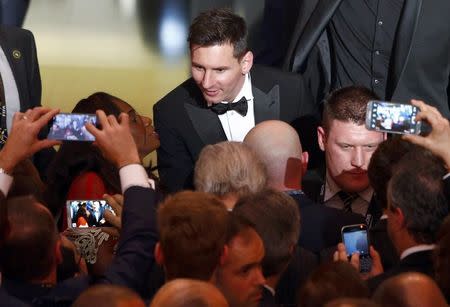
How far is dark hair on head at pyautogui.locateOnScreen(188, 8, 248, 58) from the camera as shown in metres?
5.29

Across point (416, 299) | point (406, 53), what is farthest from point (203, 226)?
point (406, 53)

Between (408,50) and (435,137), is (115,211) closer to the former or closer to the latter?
(435,137)

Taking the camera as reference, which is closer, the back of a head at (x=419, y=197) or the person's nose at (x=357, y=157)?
the back of a head at (x=419, y=197)

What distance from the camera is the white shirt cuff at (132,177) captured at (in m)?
3.62

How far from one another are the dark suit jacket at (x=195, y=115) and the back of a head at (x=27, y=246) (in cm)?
179

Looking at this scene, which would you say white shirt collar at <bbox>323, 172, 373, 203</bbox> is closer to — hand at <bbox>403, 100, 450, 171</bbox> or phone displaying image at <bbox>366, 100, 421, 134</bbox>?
phone displaying image at <bbox>366, 100, 421, 134</bbox>

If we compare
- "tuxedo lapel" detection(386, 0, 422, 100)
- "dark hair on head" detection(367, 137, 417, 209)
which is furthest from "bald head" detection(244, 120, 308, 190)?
"tuxedo lapel" detection(386, 0, 422, 100)

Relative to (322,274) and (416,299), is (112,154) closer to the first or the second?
(322,274)

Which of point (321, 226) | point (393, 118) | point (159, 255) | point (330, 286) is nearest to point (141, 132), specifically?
point (321, 226)

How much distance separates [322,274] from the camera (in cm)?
310

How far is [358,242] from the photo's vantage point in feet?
13.1

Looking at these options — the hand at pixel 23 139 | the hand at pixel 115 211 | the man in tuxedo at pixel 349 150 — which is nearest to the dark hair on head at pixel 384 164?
the man in tuxedo at pixel 349 150

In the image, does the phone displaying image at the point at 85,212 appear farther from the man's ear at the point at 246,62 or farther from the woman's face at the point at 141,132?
the man's ear at the point at 246,62

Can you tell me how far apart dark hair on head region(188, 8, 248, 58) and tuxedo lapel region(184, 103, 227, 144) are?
1.01 feet
